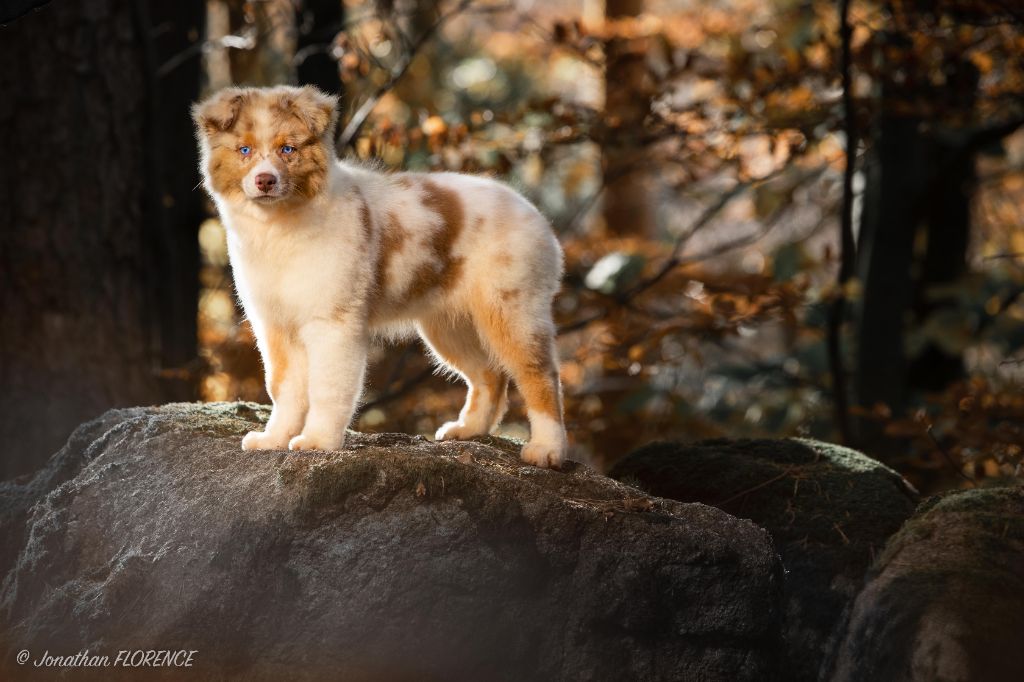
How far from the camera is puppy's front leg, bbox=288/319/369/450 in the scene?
162 inches

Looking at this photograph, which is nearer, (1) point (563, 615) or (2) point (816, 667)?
(1) point (563, 615)

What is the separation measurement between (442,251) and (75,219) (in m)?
2.20

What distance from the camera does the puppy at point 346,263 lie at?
13.6ft

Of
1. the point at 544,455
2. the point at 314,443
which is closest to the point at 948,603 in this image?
the point at 544,455

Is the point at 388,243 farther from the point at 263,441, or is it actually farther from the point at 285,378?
the point at 263,441

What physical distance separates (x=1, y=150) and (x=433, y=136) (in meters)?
2.34

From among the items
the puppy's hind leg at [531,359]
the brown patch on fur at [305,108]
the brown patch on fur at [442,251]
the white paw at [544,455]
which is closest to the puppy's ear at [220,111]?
the brown patch on fur at [305,108]

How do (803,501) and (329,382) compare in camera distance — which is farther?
(803,501)

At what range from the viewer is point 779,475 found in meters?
4.84

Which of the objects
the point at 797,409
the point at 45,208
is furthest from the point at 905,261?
the point at 45,208

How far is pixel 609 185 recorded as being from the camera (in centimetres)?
803

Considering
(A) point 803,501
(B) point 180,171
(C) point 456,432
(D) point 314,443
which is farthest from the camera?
(B) point 180,171

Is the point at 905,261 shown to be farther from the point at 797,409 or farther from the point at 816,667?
the point at 816,667

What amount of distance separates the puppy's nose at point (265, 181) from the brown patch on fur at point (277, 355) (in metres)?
0.64
